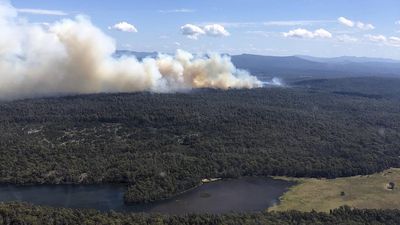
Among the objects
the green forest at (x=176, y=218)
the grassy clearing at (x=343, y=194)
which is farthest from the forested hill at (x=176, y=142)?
the green forest at (x=176, y=218)

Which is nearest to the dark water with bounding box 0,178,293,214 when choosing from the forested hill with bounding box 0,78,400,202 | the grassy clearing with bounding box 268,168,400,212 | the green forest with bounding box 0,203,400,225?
the forested hill with bounding box 0,78,400,202

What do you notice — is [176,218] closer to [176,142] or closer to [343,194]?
[343,194]

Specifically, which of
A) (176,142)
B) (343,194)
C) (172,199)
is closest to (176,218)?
(172,199)

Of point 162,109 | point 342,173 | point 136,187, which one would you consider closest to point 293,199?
point 342,173

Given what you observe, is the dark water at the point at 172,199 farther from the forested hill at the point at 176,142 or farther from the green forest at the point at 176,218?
the green forest at the point at 176,218

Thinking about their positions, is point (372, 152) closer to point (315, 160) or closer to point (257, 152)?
point (315, 160)

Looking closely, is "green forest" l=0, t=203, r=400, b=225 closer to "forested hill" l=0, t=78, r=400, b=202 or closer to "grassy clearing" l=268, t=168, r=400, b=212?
"grassy clearing" l=268, t=168, r=400, b=212

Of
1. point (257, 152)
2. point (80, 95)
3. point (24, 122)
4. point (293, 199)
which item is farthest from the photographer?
point (80, 95)

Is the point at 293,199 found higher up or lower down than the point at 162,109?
lower down
